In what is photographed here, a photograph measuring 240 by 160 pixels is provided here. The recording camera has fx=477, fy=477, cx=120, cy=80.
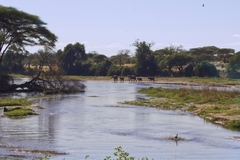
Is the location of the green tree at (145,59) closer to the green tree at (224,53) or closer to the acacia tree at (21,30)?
the green tree at (224,53)

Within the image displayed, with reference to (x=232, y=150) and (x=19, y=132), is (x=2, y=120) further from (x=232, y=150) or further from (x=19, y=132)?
(x=232, y=150)

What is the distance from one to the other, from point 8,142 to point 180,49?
9116 cm

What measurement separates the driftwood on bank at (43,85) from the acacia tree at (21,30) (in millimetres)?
3130

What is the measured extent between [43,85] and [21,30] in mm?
6012

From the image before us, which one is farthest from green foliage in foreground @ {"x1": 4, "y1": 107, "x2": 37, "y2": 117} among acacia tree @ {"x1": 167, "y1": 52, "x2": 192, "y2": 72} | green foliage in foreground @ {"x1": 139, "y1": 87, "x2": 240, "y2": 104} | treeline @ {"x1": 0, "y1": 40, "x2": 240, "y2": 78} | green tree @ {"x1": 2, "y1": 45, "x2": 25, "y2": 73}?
acacia tree @ {"x1": 167, "y1": 52, "x2": 192, "y2": 72}

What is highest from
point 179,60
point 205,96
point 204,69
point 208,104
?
point 179,60

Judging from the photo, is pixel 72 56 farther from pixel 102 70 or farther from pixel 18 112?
pixel 18 112

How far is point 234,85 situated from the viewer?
213 feet

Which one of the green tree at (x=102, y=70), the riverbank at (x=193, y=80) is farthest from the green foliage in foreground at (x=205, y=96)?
the green tree at (x=102, y=70)

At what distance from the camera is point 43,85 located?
156 feet

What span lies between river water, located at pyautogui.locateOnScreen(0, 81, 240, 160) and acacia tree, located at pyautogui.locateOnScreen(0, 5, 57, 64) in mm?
19731

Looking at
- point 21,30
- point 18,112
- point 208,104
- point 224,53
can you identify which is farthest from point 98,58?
point 18,112

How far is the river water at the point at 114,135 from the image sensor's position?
15867 millimetres

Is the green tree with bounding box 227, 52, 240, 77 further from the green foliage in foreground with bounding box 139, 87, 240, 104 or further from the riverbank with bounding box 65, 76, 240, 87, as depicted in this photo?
the green foliage in foreground with bounding box 139, 87, 240, 104
